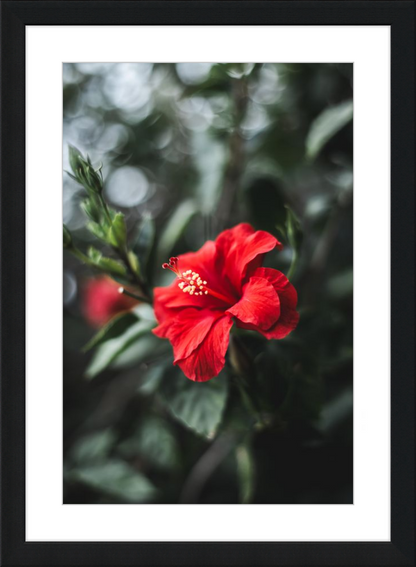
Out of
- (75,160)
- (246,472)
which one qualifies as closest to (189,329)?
(75,160)

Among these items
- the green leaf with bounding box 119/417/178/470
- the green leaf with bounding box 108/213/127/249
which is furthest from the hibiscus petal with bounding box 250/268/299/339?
the green leaf with bounding box 119/417/178/470

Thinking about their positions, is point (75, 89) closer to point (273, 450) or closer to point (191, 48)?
point (191, 48)

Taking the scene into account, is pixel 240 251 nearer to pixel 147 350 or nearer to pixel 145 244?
pixel 145 244

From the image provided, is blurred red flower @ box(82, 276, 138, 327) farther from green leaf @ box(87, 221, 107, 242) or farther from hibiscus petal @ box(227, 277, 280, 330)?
hibiscus petal @ box(227, 277, 280, 330)

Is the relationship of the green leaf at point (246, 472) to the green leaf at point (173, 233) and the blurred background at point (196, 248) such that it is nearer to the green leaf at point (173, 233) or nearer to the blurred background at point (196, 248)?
the blurred background at point (196, 248)

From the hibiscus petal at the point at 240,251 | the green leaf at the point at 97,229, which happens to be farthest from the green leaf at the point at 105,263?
the hibiscus petal at the point at 240,251

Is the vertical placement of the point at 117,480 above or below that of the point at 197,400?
below
